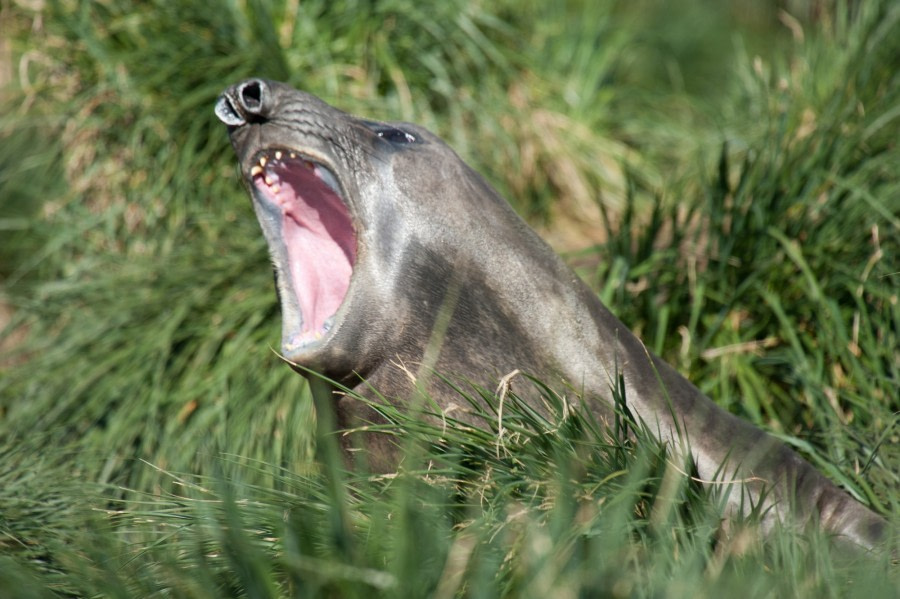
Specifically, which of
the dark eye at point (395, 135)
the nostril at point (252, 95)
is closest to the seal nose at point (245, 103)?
the nostril at point (252, 95)

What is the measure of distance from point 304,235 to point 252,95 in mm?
370

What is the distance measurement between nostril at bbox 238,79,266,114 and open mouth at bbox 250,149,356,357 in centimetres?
10

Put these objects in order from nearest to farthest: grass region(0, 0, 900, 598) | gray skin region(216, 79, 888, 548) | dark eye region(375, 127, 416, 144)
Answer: grass region(0, 0, 900, 598) < gray skin region(216, 79, 888, 548) < dark eye region(375, 127, 416, 144)

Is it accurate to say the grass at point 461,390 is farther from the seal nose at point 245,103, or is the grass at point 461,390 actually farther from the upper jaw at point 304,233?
the seal nose at point 245,103

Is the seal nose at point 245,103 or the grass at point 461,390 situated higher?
the seal nose at point 245,103

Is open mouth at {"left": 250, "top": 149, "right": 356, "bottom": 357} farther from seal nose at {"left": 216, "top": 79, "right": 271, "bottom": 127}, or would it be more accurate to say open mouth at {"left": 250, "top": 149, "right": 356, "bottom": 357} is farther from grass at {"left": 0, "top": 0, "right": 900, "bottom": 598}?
grass at {"left": 0, "top": 0, "right": 900, "bottom": 598}

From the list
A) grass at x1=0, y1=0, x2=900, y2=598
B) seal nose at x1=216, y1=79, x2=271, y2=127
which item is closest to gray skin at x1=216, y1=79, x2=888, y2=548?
seal nose at x1=216, y1=79, x2=271, y2=127

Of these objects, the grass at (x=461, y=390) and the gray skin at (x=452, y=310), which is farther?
the gray skin at (x=452, y=310)

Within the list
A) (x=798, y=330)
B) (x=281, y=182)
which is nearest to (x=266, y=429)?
(x=281, y=182)

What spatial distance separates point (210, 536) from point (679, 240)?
6.98ft

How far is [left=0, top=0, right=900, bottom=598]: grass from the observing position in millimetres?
1865

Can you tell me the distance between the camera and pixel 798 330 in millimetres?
3408

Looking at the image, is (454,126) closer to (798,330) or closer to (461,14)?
(461,14)

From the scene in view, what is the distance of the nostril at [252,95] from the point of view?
2.47m
